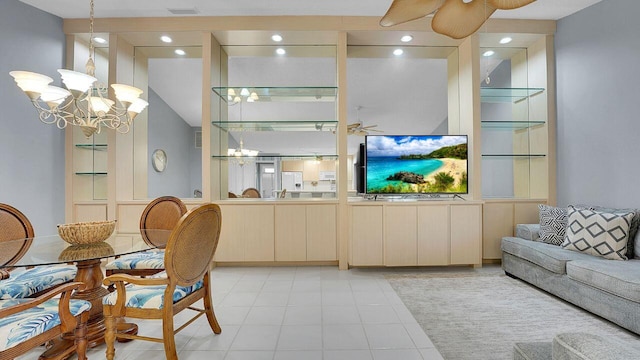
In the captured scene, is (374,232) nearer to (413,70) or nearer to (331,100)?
(331,100)

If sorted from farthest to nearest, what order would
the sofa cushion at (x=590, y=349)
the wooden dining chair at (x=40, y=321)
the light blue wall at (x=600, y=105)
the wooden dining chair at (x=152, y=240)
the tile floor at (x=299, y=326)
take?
1. the light blue wall at (x=600, y=105)
2. the wooden dining chair at (x=152, y=240)
3. the tile floor at (x=299, y=326)
4. the wooden dining chair at (x=40, y=321)
5. the sofa cushion at (x=590, y=349)

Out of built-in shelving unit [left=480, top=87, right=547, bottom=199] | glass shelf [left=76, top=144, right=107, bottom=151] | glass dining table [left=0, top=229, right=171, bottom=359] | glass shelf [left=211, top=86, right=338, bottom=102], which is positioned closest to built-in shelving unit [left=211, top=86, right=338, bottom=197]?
glass shelf [left=211, top=86, right=338, bottom=102]

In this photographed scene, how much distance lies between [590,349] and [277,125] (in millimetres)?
3613

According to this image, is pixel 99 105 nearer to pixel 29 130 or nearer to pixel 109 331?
pixel 29 130

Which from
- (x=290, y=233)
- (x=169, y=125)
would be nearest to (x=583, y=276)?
(x=290, y=233)

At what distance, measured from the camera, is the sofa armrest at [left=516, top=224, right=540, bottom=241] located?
3.24 m

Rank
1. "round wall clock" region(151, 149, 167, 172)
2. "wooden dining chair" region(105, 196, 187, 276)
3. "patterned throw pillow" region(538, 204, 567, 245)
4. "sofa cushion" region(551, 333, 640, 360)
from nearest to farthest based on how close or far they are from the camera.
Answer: "sofa cushion" region(551, 333, 640, 360), "wooden dining chair" region(105, 196, 187, 276), "patterned throw pillow" region(538, 204, 567, 245), "round wall clock" region(151, 149, 167, 172)

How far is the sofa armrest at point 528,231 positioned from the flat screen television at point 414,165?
80 centimetres

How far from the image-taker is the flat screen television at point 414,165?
3.62 m

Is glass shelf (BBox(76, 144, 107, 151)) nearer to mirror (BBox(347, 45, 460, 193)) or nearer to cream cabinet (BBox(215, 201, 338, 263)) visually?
cream cabinet (BBox(215, 201, 338, 263))

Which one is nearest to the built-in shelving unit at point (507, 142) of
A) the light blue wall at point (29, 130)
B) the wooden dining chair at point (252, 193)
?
the wooden dining chair at point (252, 193)

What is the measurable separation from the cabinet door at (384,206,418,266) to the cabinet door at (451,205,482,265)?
483 millimetres

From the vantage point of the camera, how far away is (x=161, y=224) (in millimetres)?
2674

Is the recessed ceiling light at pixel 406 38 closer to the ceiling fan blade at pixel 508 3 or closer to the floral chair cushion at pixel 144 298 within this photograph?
the ceiling fan blade at pixel 508 3
